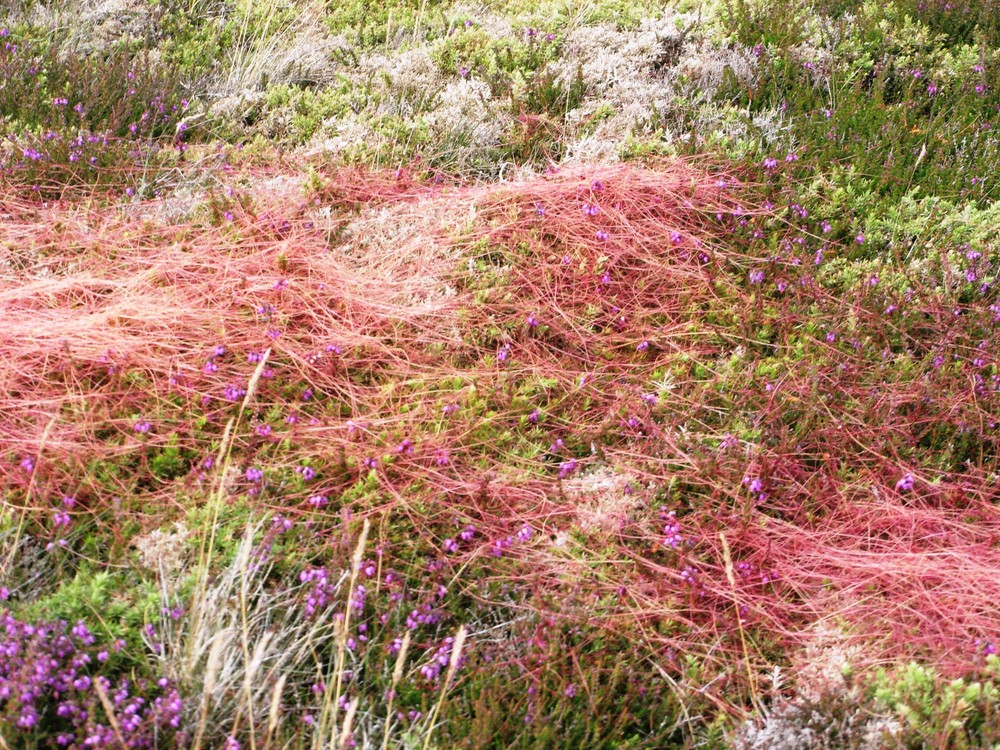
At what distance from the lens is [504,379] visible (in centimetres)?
421

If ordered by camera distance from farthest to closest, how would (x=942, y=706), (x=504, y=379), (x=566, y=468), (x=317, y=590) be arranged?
(x=504, y=379) < (x=566, y=468) < (x=317, y=590) < (x=942, y=706)

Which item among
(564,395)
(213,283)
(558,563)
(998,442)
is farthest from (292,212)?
(998,442)

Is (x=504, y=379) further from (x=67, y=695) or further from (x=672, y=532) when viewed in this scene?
(x=67, y=695)

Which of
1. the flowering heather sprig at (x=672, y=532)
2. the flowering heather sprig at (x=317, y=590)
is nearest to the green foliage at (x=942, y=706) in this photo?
the flowering heather sprig at (x=672, y=532)

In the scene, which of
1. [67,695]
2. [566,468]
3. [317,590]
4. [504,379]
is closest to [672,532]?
[566,468]

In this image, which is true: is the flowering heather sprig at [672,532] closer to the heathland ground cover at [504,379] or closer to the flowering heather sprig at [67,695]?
the heathland ground cover at [504,379]

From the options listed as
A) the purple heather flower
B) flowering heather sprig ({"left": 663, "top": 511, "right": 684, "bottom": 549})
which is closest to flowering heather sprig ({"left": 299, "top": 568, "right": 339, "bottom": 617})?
the purple heather flower

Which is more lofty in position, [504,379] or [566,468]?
[504,379]

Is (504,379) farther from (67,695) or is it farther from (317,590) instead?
(67,695)

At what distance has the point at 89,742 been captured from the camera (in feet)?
8.04

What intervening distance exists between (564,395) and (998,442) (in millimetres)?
1795

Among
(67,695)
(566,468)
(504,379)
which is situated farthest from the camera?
(504,379)

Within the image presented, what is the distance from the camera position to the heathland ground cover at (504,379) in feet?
9.66

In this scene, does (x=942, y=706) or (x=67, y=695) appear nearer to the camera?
(x=67, y=695)
